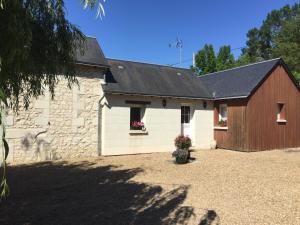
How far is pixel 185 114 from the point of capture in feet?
54.6

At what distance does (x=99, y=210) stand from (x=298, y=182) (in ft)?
18.0

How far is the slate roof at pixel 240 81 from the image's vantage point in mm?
15689

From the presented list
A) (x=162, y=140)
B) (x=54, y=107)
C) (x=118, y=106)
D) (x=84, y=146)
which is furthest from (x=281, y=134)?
(x=54, y=107)

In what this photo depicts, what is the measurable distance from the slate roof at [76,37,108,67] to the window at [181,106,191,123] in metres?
5.17

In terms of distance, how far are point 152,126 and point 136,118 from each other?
87 cm

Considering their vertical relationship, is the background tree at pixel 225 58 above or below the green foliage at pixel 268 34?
below

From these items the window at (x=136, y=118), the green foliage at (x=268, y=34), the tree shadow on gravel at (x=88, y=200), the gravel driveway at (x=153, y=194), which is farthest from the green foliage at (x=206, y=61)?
the tree shadow on gravel at (x=88, y=200)

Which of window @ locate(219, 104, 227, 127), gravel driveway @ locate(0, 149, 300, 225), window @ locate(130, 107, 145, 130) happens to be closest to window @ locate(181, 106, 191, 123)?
window @ locate(219, 104, 227, 127)

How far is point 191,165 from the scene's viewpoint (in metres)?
11.1

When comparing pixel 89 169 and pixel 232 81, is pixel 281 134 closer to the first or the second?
pixel 232 81

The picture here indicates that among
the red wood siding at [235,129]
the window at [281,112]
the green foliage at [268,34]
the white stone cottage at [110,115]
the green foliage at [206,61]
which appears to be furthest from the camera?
the green foliage at [268,34]

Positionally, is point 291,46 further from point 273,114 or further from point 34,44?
point 34,44

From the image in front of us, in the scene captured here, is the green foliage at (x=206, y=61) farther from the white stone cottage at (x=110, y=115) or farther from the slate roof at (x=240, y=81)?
the white stone cottage at (x=110, y=115)

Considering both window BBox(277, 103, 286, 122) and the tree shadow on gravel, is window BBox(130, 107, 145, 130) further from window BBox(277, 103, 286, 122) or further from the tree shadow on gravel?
window BBox(277, 103, 286, 122)
